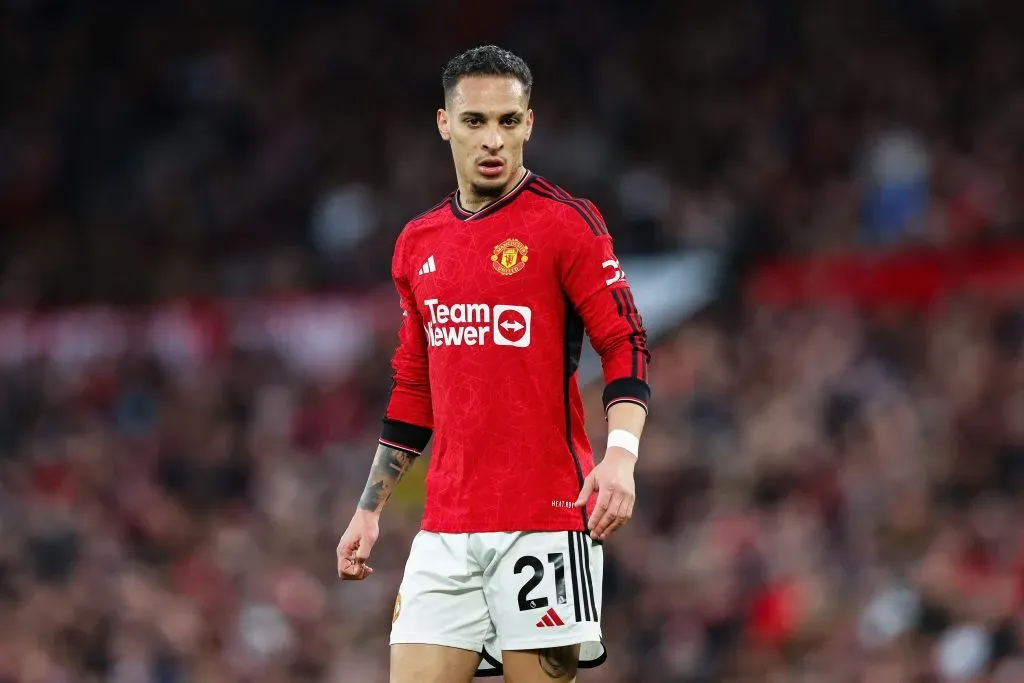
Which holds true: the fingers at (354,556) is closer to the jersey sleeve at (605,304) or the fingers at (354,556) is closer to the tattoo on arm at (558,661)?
the tattoo on arm at (558,661)

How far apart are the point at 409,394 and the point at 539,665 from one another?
3.13 feet

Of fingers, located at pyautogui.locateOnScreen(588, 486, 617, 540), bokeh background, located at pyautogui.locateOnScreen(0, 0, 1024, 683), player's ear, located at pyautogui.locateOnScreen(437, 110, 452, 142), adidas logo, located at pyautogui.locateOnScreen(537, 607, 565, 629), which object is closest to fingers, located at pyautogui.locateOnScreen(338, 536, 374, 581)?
adidas logo, located at pyautogui.locateOnScreen(537, 607, 565, 629)

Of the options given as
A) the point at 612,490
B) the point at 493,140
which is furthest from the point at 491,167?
the point at 612,490

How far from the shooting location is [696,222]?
1424 cm

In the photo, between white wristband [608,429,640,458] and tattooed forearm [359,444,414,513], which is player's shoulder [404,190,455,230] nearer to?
tattooed forearm [359,444,414,513]

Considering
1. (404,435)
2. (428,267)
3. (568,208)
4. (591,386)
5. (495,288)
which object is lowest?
(404,435)

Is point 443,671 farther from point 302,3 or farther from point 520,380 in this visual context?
point 302,3

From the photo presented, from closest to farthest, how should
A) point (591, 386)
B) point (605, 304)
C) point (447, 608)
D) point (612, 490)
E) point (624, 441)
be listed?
1. point (612, 490)
2. point (624, 441)
3. point (605, 304)
4. point (447, 608)
5. point (591, 386)

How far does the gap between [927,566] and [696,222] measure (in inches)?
197

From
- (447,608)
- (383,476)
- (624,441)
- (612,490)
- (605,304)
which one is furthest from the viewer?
(383,476)

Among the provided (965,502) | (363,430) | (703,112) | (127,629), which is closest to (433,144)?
(703,112)

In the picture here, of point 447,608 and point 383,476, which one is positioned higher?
point 383,476

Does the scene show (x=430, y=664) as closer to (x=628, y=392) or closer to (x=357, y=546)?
(x=357, y=546)

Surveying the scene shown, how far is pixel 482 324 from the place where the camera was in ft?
15.5
